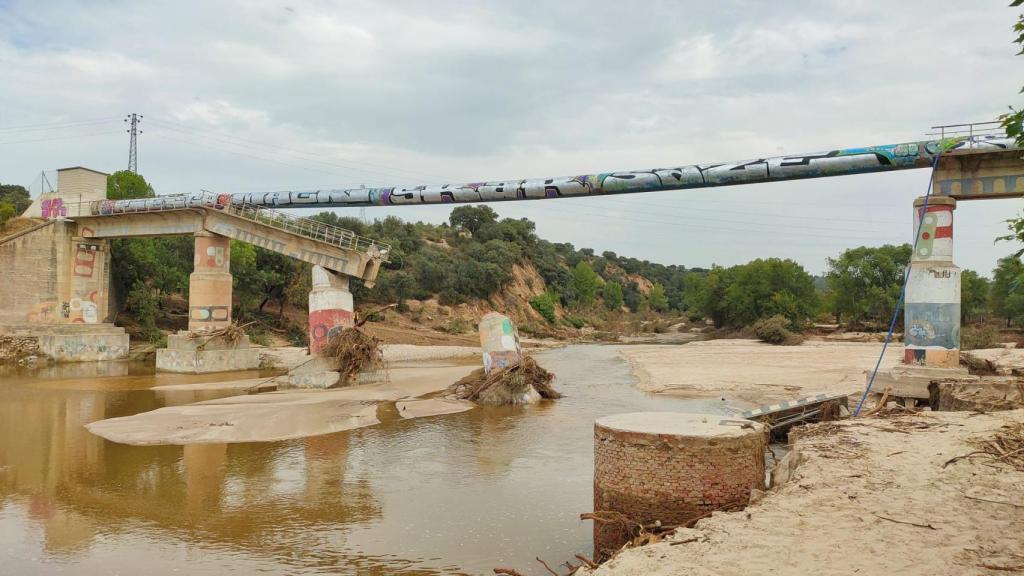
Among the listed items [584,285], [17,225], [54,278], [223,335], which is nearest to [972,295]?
[584,285]

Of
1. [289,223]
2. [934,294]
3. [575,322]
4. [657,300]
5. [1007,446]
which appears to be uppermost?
[289,223]

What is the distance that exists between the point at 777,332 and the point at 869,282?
14.6 m

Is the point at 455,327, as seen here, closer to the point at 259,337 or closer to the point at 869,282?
the point at 259,337

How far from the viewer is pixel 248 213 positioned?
1391 inches

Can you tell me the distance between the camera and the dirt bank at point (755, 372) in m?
24.2

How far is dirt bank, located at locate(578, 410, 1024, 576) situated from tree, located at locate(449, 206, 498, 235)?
84.8m

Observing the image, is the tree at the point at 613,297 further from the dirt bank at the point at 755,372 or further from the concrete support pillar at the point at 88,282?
the concrete support pillar at the point at 88,282

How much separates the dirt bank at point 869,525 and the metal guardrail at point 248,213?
78.8 feet

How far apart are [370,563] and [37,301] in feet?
129

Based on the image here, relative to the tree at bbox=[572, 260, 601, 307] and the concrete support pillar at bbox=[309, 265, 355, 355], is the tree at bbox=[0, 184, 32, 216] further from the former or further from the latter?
the tree at bbox=[572, 260, 601, 307]

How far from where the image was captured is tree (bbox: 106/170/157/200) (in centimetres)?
5169

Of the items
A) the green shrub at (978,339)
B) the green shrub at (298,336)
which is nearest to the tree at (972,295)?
the green shrub at (978,339)

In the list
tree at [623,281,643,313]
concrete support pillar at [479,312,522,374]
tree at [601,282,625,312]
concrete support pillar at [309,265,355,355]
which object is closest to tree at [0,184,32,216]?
concrete support pillar at [309,265,355,355]

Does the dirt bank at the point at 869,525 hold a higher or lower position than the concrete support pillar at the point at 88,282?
lower
